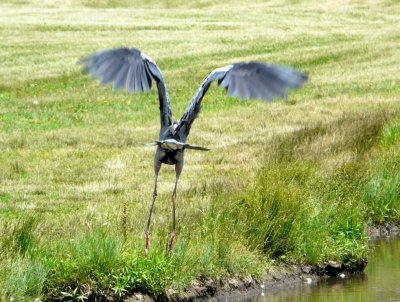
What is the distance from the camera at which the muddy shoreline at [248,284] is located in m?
11.1

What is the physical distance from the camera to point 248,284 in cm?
1249

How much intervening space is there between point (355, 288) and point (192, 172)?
17.0ft

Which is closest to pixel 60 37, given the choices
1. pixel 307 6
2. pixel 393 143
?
pixel 307 6

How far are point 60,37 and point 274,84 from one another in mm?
31875

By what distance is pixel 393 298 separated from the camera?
12.1m

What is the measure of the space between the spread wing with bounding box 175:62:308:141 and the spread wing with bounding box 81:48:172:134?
1.87 ft

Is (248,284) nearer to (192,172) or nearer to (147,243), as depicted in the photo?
(147,243)

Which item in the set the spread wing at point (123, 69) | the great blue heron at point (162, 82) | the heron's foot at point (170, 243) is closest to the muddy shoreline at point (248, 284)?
the heron's foot at point (170, 243)

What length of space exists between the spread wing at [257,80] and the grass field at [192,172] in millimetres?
1364

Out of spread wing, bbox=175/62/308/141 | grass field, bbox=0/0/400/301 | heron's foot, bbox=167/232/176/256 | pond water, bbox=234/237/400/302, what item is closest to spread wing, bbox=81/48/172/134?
grass field, bbox=0/0/400/301

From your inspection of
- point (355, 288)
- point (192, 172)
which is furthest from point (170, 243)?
point (192, 172)

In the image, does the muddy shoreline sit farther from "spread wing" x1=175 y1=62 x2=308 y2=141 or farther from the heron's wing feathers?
the heron's wing feathers

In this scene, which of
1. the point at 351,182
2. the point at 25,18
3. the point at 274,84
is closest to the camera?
the point at 274,84

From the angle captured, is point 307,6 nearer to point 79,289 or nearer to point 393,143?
point 393,143
